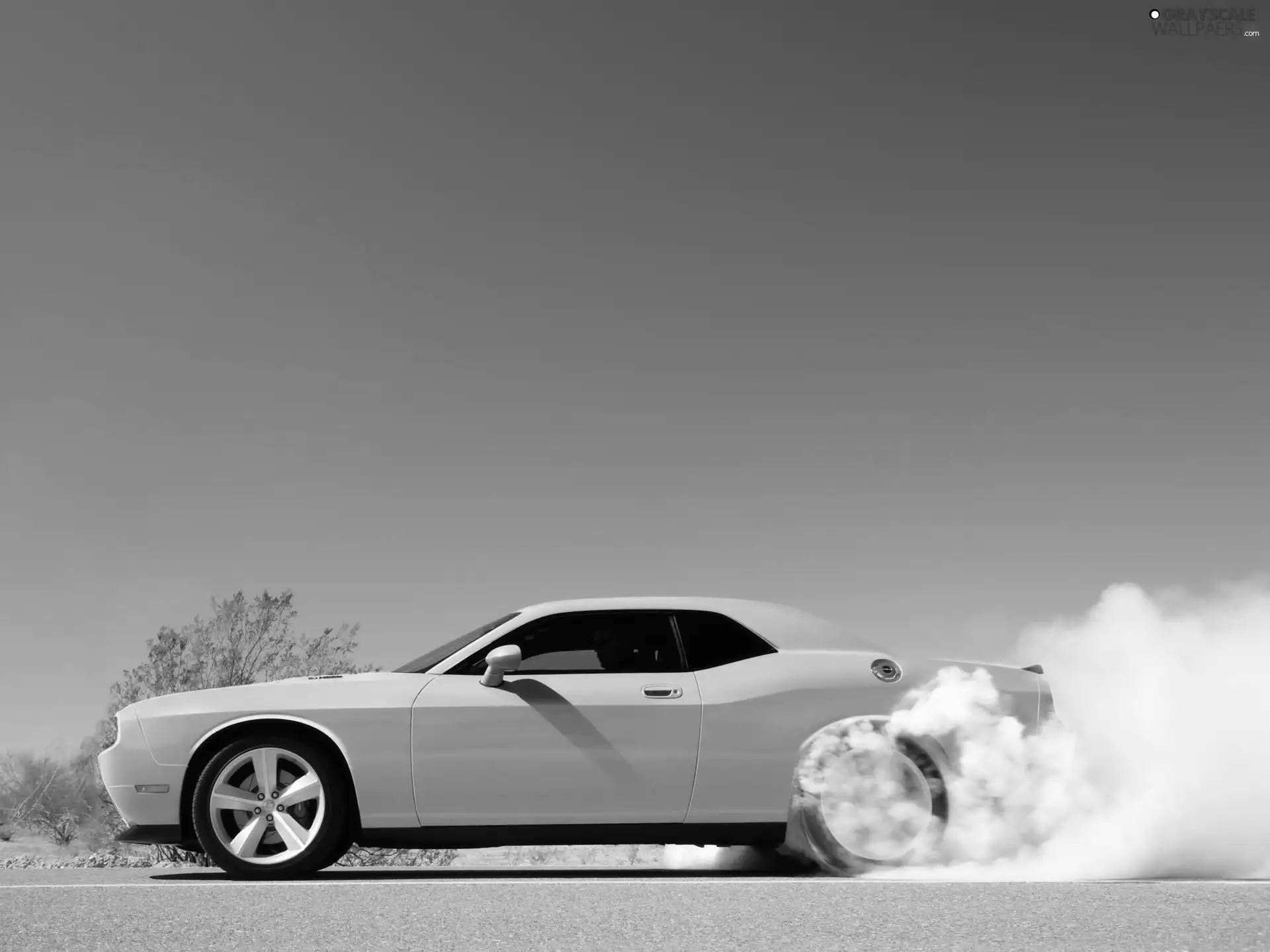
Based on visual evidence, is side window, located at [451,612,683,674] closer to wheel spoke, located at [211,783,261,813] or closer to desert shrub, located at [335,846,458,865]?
wheel spoke, located at [211,783,261,813]

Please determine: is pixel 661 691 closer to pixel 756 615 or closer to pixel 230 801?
pixel 756 615

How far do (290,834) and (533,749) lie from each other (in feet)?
4.21

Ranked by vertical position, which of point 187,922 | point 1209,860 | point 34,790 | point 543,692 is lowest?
point 34,790

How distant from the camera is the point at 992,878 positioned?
6.60m

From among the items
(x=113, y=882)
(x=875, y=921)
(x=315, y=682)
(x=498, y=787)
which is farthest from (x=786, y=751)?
(x=113, y=882)

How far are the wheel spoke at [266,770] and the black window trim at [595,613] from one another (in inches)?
37.3

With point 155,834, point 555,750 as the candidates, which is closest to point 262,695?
point 155,834

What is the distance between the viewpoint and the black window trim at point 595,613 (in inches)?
275

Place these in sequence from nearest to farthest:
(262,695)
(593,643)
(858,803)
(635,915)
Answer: (635,915) < (858,803) < (262,695) < (593,643)

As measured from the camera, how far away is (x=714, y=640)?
720cm

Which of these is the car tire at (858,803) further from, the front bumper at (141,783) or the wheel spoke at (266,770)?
the front bumper at (141,783)

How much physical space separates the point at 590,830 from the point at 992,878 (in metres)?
2.00

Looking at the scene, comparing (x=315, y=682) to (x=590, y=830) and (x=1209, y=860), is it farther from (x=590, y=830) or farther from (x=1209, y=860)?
(x=1209, y=860)

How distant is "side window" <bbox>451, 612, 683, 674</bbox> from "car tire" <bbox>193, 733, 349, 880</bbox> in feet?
2.87
